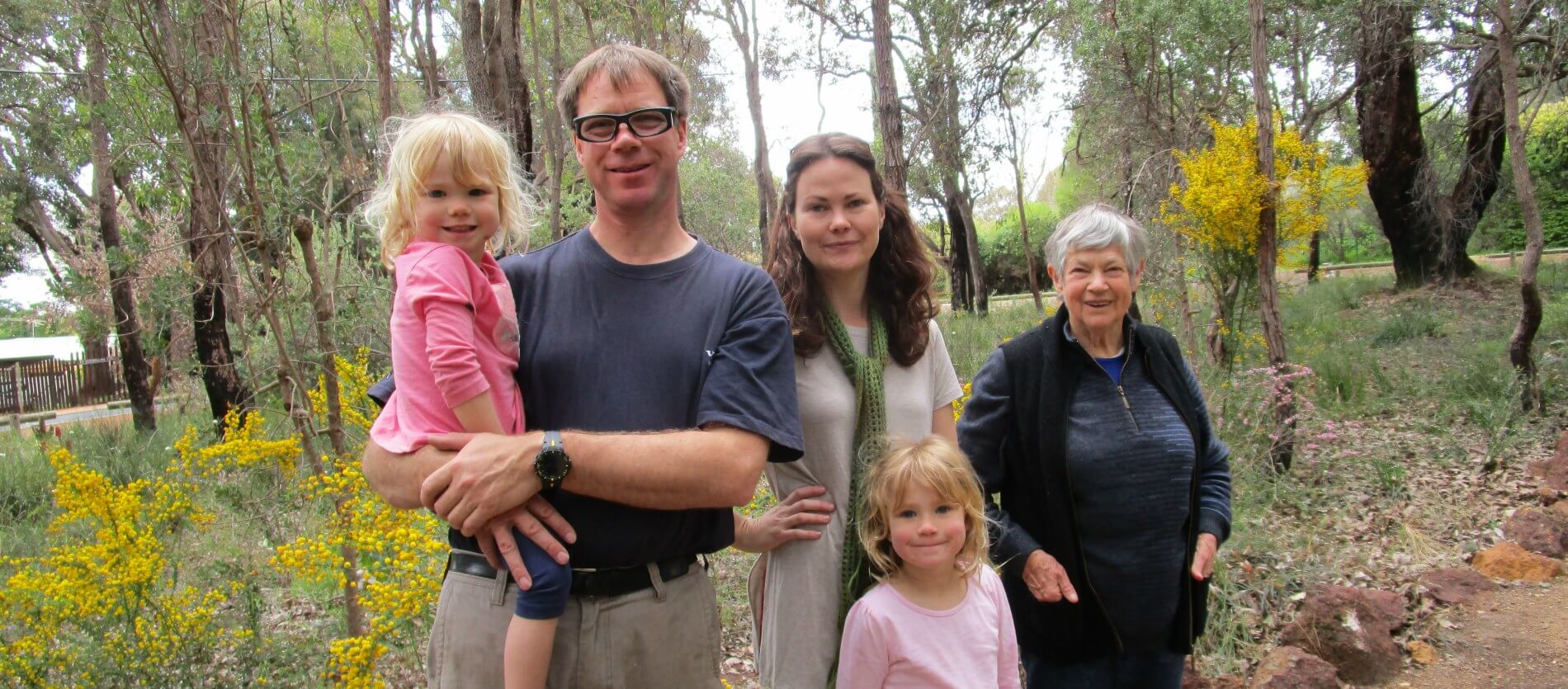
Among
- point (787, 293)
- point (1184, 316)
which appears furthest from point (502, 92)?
point (1184, 316)

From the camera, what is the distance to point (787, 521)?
179 centimetres

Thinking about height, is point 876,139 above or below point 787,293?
above

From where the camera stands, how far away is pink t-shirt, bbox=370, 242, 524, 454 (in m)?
1.49

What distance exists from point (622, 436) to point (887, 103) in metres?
6.39

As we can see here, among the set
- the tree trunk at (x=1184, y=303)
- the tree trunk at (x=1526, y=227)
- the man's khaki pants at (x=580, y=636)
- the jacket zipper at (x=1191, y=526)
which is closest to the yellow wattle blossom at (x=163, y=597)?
the man's khaki pants at (x=580, y=636)

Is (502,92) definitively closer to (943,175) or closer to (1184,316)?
(1184,316)

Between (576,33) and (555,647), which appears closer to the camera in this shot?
(555,647)

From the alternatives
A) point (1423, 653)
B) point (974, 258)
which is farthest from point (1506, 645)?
point (974, 258)

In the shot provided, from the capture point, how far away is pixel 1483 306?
1170cm

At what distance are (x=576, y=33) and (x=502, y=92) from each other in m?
8.28

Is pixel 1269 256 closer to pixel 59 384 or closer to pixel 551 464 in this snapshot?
pixel 551 464

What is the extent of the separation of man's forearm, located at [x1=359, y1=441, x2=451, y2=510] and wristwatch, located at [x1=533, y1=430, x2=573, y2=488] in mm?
191

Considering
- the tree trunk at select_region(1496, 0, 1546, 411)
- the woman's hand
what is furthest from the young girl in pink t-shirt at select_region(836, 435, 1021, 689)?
the tree trunk at select_region(1496, 0, 1546, 411)

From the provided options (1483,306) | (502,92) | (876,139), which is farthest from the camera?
(876,139)
